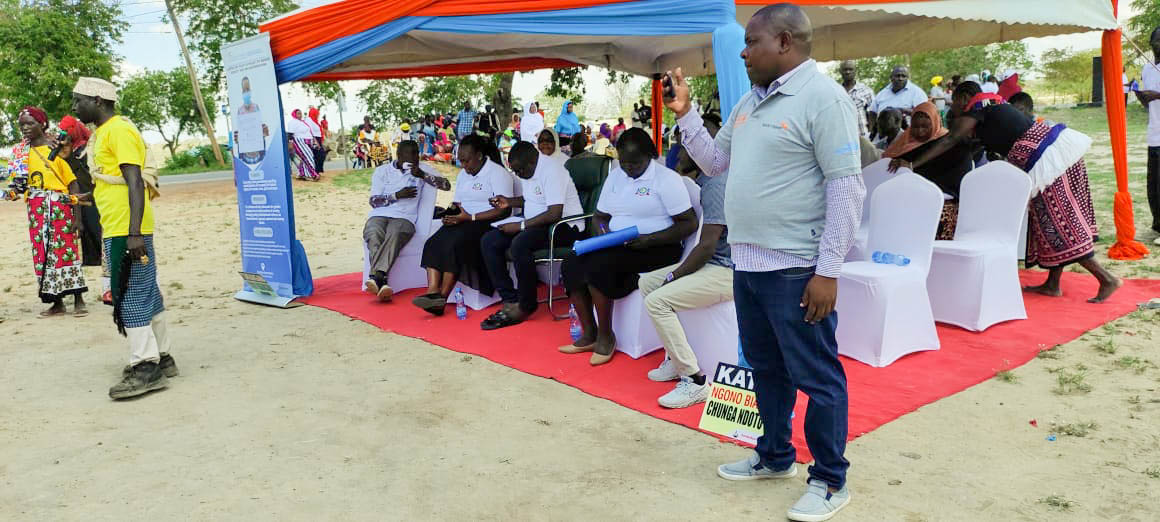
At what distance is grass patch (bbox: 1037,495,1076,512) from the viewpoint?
103 inches

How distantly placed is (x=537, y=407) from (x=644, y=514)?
4.06 feet

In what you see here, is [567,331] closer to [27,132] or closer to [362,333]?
[362,333]

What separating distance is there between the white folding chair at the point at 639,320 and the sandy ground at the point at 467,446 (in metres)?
0.59

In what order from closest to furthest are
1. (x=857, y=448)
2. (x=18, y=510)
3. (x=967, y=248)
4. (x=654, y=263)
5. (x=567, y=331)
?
1. (x=18, y=510)
2. (x=857, y=448)
3. (x=654, y=263)
4. (x=967, y=248)
5. (x=567, y=331)

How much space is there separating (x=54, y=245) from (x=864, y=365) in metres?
5.81

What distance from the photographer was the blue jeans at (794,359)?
97.0 inches

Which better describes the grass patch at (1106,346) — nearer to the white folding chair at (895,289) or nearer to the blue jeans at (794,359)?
the white folding chair at (895,289)

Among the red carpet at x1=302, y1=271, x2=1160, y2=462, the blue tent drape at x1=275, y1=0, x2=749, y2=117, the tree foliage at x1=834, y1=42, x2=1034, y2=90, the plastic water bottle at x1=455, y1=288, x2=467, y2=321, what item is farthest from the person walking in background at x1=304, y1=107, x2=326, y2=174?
the tree foliage at x1=834, y1=42, x2=1034, y2=90

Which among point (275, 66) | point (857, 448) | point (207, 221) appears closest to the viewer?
point (857, 448)

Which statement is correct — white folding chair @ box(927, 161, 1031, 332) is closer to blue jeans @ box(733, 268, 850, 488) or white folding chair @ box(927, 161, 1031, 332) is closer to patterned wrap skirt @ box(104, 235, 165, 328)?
blue jeans @ box(733, 268, 850, 488)

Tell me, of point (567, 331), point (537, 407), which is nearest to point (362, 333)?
point (567, 331)

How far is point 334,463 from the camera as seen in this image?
328 centimetres

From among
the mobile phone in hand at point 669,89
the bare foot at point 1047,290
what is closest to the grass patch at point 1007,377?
the bare foot at point 1047,290

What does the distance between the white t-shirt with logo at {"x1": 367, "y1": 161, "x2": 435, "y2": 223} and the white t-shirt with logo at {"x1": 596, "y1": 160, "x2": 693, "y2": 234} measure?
264 cm
